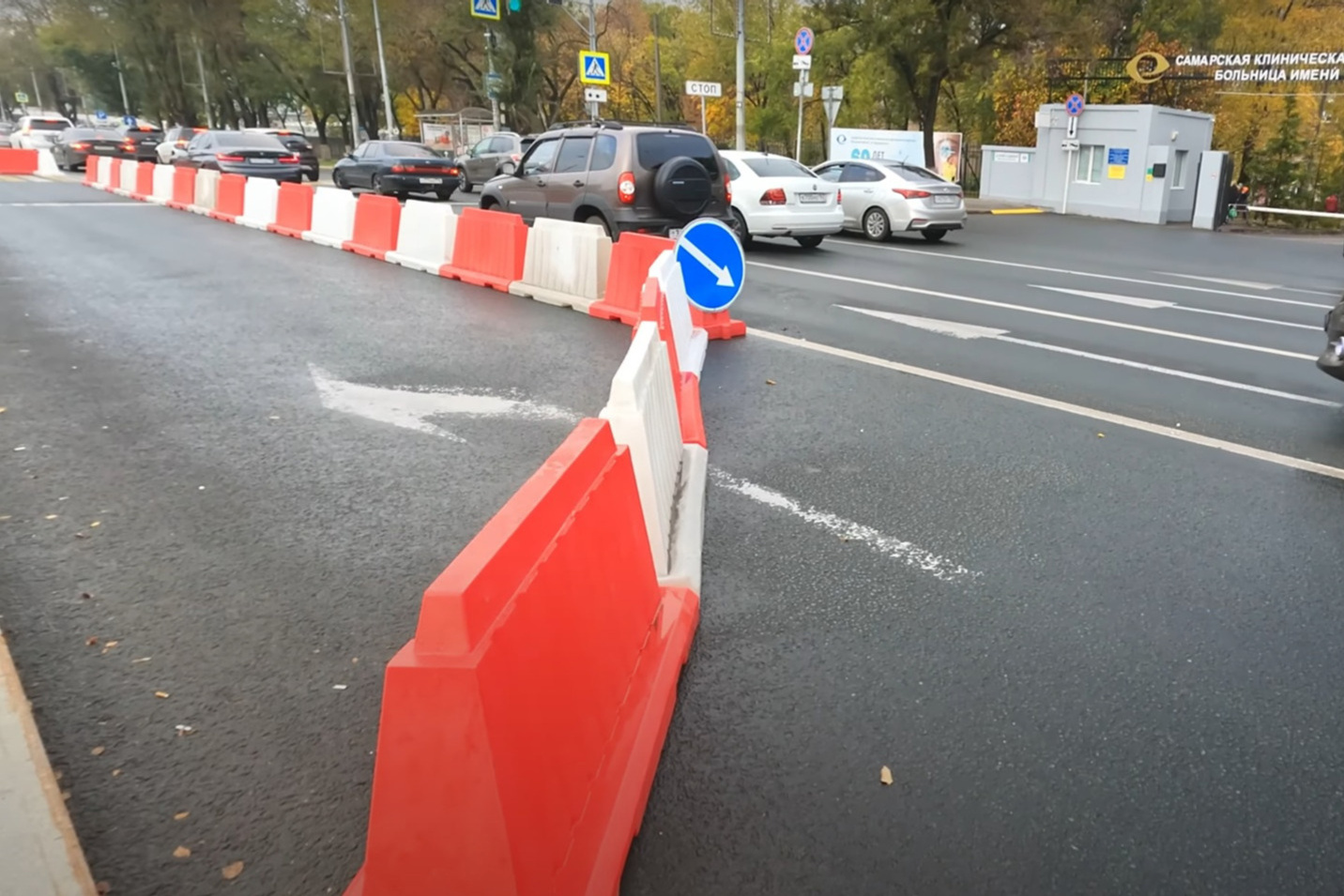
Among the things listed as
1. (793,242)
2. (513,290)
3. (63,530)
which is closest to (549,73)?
(793,242)

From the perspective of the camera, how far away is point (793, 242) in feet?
57.9

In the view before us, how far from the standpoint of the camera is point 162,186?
21.9 metres

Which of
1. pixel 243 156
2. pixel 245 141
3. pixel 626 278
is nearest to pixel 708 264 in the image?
pixel 626 278

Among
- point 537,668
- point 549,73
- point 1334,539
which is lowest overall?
point 1334,539

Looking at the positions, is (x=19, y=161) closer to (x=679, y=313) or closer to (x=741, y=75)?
(x=741, y=75)

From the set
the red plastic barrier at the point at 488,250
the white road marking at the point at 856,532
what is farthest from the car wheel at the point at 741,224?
the white road marking at the point at 856,532

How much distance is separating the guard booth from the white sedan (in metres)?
14.7

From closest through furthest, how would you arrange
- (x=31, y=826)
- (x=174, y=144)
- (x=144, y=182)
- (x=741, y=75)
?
1. (x=31, y=826)
2. (x=144, y=182)
3. (x=741, y=75)
4. (x=174, y=144)

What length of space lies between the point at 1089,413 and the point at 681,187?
7.02m

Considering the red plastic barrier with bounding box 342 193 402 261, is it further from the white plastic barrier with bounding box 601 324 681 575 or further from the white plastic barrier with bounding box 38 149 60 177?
the white plastic barrier with bounding box 38 149 60 177

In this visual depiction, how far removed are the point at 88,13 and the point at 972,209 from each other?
54.8m

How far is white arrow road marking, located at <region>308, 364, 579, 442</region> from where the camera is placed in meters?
6.41

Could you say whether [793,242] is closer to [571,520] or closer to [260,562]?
[260,562]

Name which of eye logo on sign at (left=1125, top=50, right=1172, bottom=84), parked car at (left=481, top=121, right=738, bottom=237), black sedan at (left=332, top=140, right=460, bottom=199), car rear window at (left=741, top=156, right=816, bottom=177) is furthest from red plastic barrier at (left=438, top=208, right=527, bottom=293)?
eye logo on sign at (left=1125, top=50, right=1172, bottom=84)
